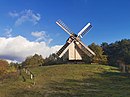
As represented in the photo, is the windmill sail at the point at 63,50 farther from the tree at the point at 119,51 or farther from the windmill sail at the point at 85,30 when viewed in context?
the tree at the point at 119,51

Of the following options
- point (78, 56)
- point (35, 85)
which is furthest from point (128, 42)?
point (35, 85)

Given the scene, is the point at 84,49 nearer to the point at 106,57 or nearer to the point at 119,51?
the point at 106,57

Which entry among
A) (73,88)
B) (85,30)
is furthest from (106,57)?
(73,88)

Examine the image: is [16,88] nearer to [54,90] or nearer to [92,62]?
[54,90]

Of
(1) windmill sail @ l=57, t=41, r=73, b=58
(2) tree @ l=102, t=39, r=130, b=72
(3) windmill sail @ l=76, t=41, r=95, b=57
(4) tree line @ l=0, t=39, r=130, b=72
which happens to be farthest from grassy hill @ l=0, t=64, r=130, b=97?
(2) tree @ l=102, t=39, r=130, b=72

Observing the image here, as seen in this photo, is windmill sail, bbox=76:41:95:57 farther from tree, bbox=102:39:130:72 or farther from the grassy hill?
tree, bbox=102:39:130:72

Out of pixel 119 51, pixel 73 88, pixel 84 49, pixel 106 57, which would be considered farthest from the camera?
pixel 119 51

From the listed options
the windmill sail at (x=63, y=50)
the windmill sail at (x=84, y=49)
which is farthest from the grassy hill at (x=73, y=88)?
the windmill sail at (x=84, y=49)

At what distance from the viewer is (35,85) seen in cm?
4825

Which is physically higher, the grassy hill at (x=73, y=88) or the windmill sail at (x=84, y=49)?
the windmill sail at (x=84, y=49)

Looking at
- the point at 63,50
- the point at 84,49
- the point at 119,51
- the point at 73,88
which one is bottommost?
the point at 73,88

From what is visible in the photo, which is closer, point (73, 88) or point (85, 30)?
point (73, 88)

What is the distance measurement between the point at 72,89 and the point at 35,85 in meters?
8.17

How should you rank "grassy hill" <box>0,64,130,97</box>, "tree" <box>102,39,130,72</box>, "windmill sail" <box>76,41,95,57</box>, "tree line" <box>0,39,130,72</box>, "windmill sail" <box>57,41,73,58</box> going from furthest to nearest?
"tree" <box>102,39,130,72</box> < "tree line" <box>0,39,130,72</box> < "windmill sail" <box>76,41,95,57</box> < "windmill sail" <box>57,41,73,58</box> < "grassy hill" <box>0,64,130,97</box>
